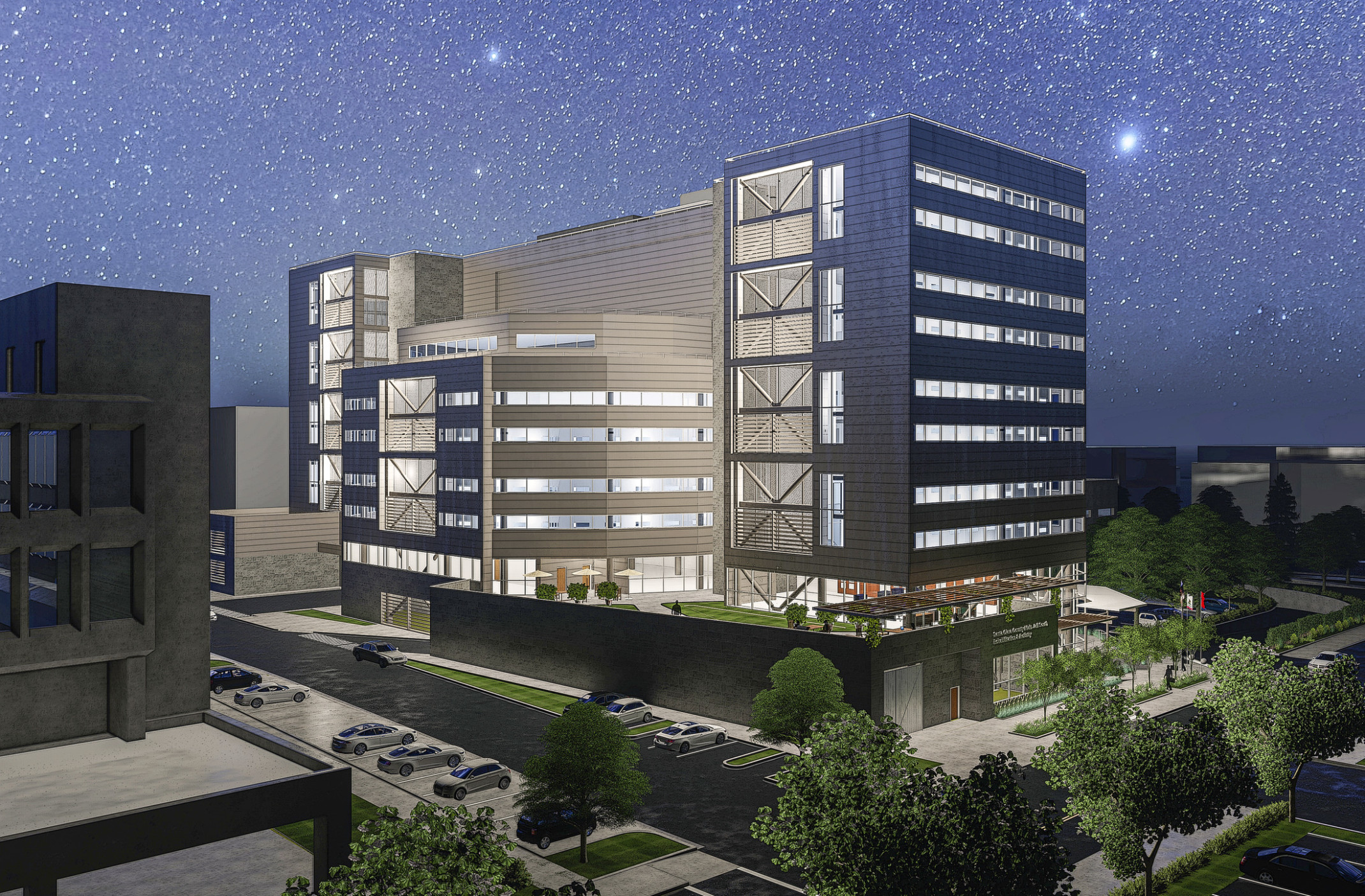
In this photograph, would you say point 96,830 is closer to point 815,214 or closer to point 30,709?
point 30,709

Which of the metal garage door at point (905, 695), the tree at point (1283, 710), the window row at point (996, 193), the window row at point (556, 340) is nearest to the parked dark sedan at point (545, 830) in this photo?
the metal garage door at point (905, 695)

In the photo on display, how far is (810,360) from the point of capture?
73.7m

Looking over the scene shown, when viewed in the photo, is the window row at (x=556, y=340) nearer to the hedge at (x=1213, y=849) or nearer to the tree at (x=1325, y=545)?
the hedge at (x=1213, y=849)

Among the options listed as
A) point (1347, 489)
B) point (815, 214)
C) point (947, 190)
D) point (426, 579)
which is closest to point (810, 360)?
point (815, 214)

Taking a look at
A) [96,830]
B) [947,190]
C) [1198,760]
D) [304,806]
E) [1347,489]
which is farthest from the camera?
[1347,489]

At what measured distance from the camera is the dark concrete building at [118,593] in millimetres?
28875

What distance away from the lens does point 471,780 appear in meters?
46.8

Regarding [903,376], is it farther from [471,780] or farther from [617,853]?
[617,853]

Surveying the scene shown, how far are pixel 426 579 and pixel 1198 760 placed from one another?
7090cm

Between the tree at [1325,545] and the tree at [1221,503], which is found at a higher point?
the tree at [1221,503]

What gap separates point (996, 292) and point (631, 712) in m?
41.3

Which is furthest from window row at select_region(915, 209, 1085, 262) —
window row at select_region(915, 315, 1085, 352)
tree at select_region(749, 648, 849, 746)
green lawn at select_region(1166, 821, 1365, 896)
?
green lawn at select_region(1166, 821, 1365, 896)

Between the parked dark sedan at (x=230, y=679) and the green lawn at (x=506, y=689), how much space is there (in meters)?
11.9

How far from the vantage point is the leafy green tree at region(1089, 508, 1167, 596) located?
318ft
